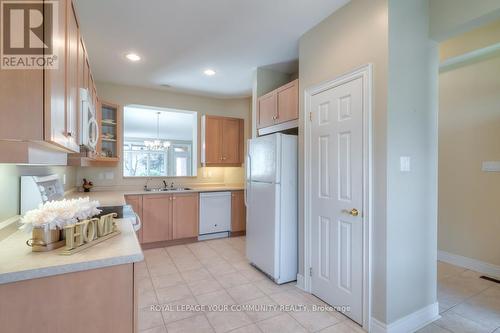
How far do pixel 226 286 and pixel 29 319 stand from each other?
196cm

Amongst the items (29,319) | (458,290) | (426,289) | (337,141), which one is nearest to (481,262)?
(458,290)

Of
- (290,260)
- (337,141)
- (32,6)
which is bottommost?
(290,260)

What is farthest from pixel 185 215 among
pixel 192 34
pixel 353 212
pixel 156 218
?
pixel 353 212

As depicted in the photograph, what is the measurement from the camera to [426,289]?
2117 millimetres

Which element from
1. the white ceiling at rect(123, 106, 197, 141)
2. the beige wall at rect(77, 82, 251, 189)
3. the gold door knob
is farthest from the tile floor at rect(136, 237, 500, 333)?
the white ceiling at rect(123, 106, 197, 141)

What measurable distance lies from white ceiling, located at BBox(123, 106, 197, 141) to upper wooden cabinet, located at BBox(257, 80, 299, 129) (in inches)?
72.4

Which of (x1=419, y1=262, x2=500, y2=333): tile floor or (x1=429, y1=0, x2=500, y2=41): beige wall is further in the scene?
(x1=419, y1=262, x2=500, y2=333): tile floor

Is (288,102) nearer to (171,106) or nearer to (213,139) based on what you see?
(213,139)

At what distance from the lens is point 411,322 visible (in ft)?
6.50

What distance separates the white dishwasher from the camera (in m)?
4.35

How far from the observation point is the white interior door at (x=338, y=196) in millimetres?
2068

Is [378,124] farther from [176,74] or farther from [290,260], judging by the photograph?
[176,74]

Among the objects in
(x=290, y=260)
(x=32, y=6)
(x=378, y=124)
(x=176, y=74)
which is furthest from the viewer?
(x=176, y=74)

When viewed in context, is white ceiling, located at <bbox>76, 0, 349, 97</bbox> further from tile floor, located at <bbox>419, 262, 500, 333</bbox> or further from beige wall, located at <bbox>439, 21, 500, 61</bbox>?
tile floor, located at <bbox>419, 262, 500, 333</bbox>
